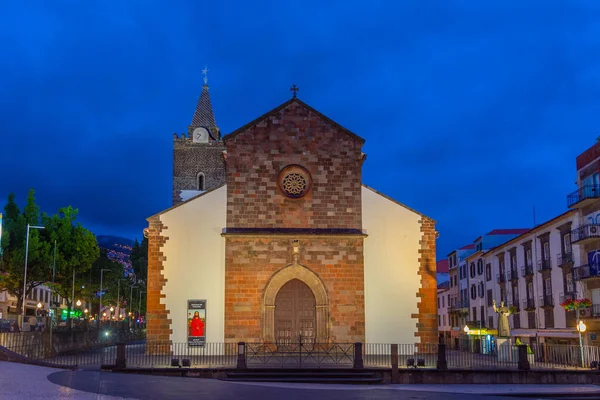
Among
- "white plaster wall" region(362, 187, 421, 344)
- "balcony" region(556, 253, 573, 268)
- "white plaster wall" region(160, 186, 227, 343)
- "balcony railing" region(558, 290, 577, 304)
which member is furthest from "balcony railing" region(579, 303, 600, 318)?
"white plaster wall" region(160, 186, 227, 343)

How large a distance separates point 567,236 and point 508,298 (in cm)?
1138

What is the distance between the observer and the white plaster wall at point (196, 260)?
29.3 metres

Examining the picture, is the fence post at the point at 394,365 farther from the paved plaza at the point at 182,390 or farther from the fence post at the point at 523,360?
the fence post at the point at 523,360

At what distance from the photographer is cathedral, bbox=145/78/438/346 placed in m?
29.5

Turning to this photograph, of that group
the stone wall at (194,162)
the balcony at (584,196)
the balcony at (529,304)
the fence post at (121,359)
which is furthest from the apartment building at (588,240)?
the stone wall at (194,162)

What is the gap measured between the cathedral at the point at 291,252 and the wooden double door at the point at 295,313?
0.15 feet

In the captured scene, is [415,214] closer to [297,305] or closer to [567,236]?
[297,305]

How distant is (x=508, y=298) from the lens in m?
45.2

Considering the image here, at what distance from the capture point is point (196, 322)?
2917 cm

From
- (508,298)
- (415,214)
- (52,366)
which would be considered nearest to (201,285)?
(52,366)

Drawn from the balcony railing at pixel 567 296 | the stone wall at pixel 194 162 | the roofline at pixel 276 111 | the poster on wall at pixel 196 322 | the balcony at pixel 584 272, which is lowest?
the poster on wall at pixel 196 322

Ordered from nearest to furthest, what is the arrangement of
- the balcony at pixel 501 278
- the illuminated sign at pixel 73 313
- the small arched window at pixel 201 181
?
the balcony at pixel 501 278, the small arched window at pixel 201 181, the illuminated sign at pixel 73 313

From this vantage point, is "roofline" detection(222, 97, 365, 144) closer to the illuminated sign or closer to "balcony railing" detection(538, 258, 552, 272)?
"balcony railing" detection(538, 258, 552, 272)

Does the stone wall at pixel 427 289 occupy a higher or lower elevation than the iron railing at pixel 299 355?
higher
